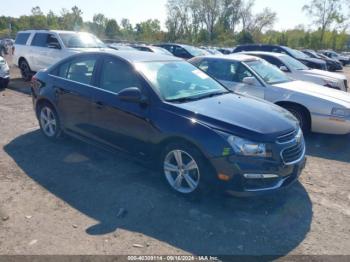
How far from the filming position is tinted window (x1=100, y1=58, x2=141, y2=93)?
434 cm

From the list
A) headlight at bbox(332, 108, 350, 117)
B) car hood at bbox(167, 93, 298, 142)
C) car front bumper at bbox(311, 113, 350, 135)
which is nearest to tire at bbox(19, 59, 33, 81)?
car hood at bbox(167, 93, 298, 142)

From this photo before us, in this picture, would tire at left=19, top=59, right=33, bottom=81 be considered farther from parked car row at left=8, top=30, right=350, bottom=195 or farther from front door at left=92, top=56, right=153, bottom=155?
front door at left=92, top=56, right=153, bottom=155

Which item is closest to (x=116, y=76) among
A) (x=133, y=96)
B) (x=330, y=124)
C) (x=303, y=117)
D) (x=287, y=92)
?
(x=133, y=96)

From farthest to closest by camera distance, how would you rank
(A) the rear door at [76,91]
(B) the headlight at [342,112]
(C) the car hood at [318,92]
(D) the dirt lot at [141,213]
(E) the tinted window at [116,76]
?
(C) the car hood at [318,92] < (B) the headlight at [342,112] < (A) the rear door at [76,91] < (E) the tinted window at [116,76] < (D) the dirt lot at [141,213]

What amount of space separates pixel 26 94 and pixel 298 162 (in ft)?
28.2

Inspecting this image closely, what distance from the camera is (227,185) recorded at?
353cm

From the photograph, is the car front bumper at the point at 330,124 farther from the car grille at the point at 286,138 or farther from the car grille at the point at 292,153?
the car grille at the point at 286,138

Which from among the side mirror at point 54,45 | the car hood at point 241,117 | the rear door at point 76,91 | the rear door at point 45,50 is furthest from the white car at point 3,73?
the car hood at point 241,117

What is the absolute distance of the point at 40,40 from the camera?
1181 cm

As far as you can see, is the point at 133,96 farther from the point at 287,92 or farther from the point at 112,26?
the point at 112,26

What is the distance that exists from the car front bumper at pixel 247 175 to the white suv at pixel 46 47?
8.45 meters

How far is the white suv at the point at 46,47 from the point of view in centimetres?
1105

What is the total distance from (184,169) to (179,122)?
57 cm

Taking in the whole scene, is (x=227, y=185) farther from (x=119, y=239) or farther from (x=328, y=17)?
(x=328, y=17)
